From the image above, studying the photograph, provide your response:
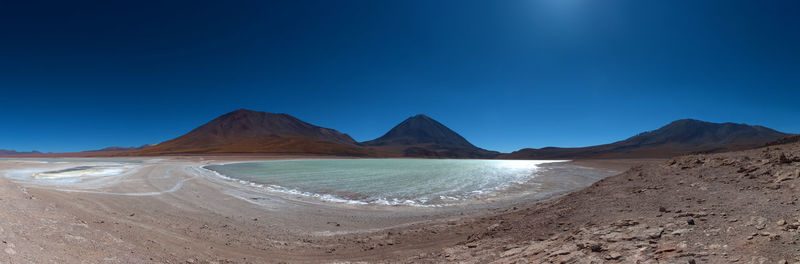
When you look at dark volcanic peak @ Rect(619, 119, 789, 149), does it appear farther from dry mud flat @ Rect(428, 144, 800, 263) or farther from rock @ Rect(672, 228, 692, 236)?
rock @ Rect(672, 228, 692, 236)

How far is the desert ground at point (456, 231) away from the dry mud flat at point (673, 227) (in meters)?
0.02

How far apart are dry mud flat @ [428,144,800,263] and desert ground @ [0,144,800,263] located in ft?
0.07

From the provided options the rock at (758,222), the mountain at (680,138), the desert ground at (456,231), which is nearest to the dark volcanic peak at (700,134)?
the mountain at (680,138)

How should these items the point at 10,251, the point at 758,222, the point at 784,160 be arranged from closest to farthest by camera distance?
1. the point at 758,222
2. the point at 10,251
3. the point at 784,160

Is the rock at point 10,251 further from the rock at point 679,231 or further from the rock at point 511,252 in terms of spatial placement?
the rock at point 679,231

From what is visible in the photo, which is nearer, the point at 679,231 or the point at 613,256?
the point at 613,256

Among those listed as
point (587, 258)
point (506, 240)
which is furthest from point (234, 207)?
point (587, 258)

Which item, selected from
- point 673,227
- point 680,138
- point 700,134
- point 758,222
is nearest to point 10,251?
point 673,227

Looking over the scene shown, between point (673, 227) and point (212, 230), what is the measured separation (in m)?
10.4

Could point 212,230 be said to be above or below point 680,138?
below

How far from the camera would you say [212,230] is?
8242 mm

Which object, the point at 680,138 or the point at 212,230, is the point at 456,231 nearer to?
the point at 212,230

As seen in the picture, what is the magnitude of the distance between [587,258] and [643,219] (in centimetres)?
227

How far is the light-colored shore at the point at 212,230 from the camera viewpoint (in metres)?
5.43
